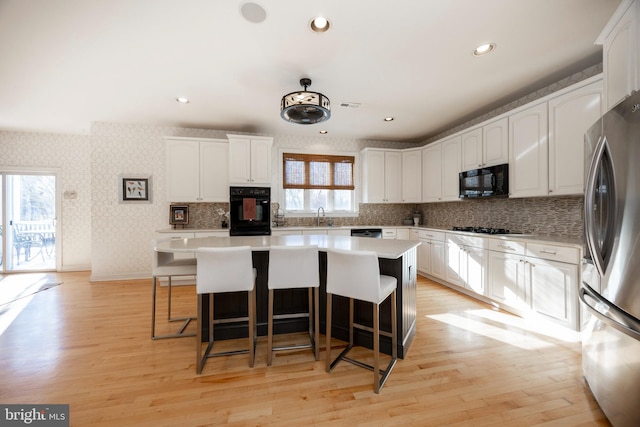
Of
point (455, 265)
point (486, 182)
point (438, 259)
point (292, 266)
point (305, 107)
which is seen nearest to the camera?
point (292, 266)

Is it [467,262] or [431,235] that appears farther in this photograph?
[431,235]

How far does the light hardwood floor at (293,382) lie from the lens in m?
1.53

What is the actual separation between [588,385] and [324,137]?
4.72m

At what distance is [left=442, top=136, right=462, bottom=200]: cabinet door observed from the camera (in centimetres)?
413

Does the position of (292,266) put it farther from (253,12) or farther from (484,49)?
(484,49)

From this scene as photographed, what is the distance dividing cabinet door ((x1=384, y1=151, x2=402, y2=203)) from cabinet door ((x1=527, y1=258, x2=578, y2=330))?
8.82 feet

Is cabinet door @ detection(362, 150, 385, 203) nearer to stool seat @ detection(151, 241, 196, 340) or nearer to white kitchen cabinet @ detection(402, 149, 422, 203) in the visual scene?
white kitchen cabinet @ detection(402, 149, 422, 203)

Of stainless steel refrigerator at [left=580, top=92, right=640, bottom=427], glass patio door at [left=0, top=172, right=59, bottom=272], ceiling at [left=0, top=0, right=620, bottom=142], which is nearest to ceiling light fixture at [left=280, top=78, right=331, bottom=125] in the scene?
ceiling at [left=0, top=0, right=620, bottom=142]

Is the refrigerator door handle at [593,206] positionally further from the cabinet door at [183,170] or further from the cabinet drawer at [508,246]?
the cabinet door at [183,170]

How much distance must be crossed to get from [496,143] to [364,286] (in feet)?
9.83

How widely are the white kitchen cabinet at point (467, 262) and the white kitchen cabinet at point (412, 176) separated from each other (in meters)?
1.34

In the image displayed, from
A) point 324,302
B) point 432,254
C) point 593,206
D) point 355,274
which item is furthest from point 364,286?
point 432,254

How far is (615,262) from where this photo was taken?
135 cm

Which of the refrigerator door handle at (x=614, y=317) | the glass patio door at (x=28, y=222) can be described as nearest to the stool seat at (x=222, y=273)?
the refrigerator door handle at (x=614, y=317)
